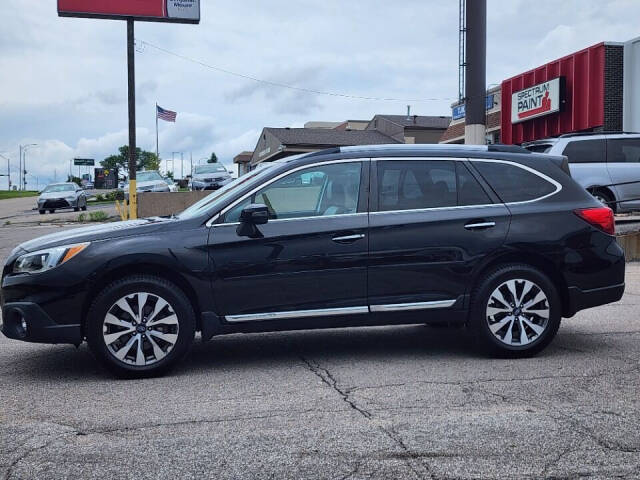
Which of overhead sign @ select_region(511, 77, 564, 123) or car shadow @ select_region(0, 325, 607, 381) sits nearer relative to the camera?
car shadow @ select_region(0, 325, 607, 381)

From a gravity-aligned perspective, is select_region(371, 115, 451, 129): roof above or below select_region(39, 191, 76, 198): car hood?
above

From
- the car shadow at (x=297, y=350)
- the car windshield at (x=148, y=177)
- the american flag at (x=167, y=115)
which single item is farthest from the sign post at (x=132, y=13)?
the american flag at (x=167, y=115)

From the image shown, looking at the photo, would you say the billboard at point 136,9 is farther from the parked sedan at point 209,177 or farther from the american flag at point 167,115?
the american flag at point 167,115

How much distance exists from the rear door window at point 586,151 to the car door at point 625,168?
0.19 metres

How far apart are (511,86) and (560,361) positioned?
28578mm

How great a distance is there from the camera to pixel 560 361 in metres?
6.34

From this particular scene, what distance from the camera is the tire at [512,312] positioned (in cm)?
633

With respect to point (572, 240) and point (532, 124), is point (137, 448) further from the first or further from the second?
point (532, 124)

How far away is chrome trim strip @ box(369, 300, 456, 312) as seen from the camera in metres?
6.20

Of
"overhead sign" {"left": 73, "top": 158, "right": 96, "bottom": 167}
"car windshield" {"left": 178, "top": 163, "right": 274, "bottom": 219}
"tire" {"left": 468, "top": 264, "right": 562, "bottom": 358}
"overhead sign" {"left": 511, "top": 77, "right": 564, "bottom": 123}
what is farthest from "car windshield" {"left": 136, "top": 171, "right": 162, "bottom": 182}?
"overhead sign" {"left": 73, "top": 158, "right": 96, "bottom": 167}

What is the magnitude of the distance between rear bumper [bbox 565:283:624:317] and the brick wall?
71.6ft

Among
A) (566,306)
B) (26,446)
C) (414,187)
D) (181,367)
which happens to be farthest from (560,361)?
(26,446)

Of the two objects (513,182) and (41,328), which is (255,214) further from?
(513,182)

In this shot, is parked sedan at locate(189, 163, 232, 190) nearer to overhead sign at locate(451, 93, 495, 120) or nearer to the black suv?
overhead sign at locate(451, 93, 495, 120)
